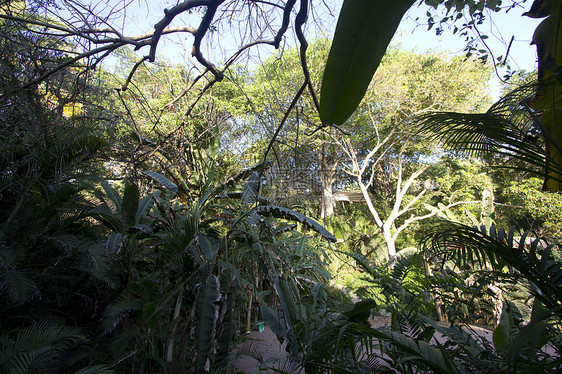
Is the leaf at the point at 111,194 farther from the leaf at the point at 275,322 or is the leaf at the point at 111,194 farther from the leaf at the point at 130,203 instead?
the leaf at the point at 275,322

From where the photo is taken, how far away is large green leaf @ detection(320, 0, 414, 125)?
96cm

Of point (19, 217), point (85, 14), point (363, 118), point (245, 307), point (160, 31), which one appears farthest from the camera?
point (363, 118)

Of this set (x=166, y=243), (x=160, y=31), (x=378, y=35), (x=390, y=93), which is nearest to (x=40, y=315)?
(x=166, y=243)

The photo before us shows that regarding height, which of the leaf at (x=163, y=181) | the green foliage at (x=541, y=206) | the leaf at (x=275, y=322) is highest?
the green foliage at (x=541, y=206)

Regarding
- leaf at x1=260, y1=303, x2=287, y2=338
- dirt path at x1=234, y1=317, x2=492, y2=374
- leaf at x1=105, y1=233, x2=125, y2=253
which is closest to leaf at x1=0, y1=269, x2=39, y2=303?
leaf at x1=105, y1=233, x2=125, y2=253

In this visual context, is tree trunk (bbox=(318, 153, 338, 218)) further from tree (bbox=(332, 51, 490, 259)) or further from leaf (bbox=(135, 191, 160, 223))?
leaf (bbox=(135, 191, 160, 223))

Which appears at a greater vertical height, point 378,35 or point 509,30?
point 509,30

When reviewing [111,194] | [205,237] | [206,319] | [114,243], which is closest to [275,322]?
[206,319]

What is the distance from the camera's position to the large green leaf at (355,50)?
956mm

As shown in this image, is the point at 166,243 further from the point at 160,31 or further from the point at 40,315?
the point at 160,31

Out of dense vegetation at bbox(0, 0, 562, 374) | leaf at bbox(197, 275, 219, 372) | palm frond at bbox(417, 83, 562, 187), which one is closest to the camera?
palm frond at bbox(417, 83, 562, 187)

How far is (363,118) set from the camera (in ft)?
30.8

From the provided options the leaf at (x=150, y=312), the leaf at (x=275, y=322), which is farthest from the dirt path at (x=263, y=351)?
the leaf at (x=150, y=312)

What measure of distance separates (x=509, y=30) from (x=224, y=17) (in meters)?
2.12
